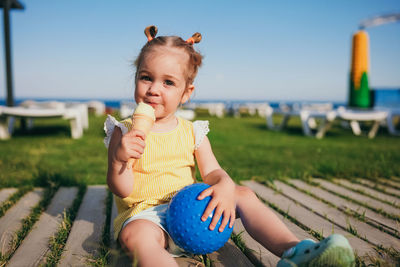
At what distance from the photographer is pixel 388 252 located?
5.37 feet

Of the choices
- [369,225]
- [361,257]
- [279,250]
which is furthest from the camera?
[369,225]

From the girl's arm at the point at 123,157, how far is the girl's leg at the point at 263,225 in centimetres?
56

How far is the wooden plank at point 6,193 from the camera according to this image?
2510mm

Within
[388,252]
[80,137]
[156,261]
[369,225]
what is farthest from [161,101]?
[80,137]

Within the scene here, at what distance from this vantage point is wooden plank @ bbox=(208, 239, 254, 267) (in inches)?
59.2

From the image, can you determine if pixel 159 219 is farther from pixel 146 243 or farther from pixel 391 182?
pixel 391 182

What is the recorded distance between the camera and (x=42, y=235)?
1.82 m

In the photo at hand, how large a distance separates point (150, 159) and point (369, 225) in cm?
152

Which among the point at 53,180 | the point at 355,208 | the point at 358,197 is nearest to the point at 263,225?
the point at 355,208

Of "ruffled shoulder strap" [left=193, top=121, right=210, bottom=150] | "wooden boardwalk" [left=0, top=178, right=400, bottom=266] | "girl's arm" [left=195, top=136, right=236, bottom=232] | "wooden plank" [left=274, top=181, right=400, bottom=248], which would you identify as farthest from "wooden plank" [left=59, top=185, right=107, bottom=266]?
"wooden plank" [left=274, top=181, right=400, bottom=248]

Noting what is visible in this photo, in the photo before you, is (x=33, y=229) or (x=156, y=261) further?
(x=33, y=229)

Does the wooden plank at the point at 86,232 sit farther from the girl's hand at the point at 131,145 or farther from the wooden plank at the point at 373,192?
the wooden plank at the point at 373,192

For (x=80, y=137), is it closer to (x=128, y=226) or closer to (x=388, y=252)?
(x=128, y=226)

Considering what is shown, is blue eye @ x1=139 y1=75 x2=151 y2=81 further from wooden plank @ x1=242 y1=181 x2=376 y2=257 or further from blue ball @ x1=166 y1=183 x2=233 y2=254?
wooden plank @ x1=242 y1=181 x2=376 y2=257
